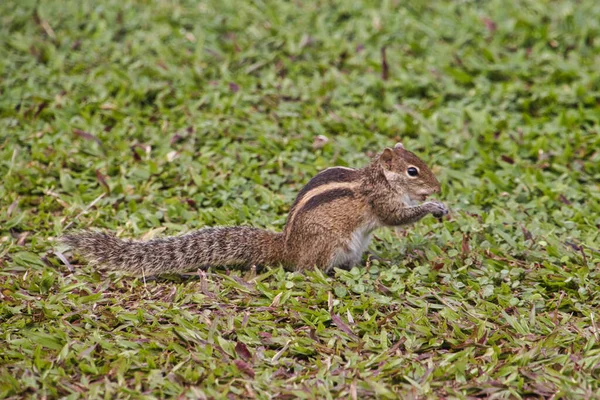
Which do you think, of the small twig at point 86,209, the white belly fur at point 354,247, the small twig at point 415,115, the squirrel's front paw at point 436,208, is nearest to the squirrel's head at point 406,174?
the squirrel's front paw at point 436,208

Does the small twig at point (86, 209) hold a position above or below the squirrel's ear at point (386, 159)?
below

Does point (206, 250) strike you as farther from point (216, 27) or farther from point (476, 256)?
point (216, 27)

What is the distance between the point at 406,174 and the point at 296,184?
1.47 meters

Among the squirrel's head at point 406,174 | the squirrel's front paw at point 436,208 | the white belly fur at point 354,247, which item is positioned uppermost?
the squirrel's head at point 406,174

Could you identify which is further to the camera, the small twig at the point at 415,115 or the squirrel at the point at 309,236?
the small twig at the point at 415,115

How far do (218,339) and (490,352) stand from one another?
5.36 ft

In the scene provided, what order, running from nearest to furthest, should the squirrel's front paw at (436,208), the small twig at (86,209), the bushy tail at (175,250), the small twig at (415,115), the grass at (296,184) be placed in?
the grass at (296,184) < the bushy tail at (175,250) < the squirrel's front paw at (436,208) < the small twig at (86,209) < the small twig at (415,115)

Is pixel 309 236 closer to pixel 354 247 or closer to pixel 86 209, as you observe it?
pixel 354 247

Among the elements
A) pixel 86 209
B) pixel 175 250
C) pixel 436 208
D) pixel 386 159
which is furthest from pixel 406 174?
pixel 86 209

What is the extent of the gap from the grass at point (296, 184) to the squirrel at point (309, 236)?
147mm

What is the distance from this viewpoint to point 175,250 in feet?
17.8

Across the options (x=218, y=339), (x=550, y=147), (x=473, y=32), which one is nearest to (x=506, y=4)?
(x=473, y=32)

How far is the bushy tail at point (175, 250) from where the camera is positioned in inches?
213

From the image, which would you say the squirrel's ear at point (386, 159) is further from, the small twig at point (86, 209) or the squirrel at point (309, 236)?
the small twig at point (86, 209)
